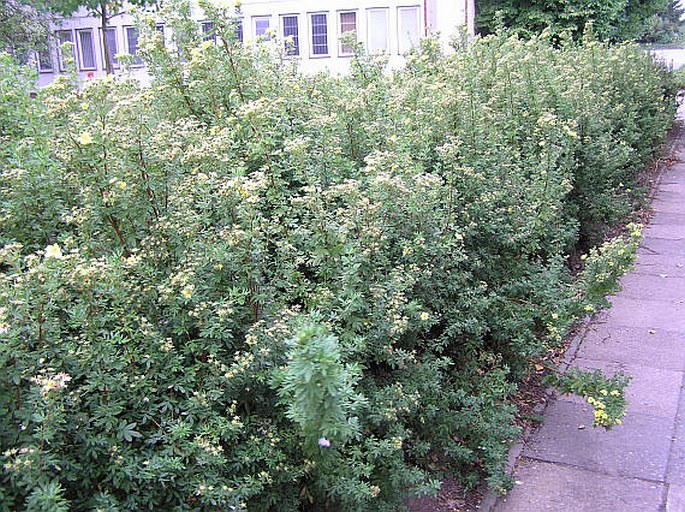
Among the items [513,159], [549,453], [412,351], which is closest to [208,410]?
[412,351]

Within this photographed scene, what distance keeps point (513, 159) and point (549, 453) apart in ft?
6.78

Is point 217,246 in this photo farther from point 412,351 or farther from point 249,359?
point 412,351

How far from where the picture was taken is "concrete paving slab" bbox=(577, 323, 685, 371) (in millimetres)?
5035

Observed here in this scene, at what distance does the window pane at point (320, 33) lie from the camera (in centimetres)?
2923

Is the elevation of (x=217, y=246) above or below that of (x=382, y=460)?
above

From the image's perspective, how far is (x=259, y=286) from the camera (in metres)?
2.58

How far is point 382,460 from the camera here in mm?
2828

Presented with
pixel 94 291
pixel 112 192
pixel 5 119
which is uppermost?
pixel 5 119

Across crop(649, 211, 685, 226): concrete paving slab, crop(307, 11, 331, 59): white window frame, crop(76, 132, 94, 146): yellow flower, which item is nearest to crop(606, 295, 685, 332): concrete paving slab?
crop(649, 211, 685, 226): concrete paving slab

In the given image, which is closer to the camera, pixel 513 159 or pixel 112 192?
pixel 112 192

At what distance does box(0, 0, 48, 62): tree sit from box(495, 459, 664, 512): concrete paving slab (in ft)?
56.4

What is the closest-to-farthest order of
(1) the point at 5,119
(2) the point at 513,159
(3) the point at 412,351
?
(3) the point at 412,351 < (1) the point at 5,119 < (2) the point at 513,159

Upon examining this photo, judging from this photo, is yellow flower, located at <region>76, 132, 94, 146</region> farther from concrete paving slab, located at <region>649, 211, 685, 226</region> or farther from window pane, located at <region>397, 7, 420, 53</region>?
window pane, located at <region>397, 7, 420, 53</region>

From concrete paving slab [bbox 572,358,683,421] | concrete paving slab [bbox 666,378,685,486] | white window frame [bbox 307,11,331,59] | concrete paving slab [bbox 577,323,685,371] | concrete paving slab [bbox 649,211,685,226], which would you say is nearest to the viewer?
concrete paving slab [bbox 666,378,685,486]
